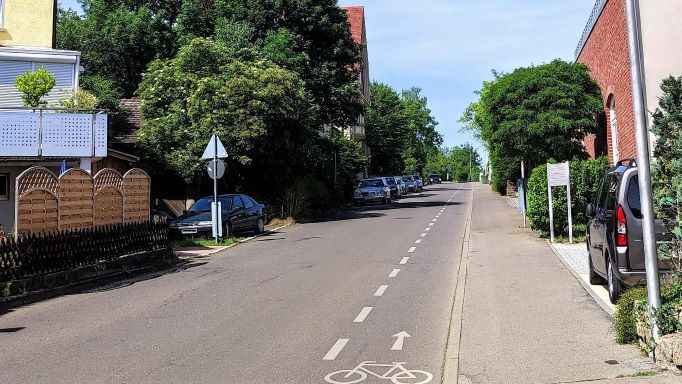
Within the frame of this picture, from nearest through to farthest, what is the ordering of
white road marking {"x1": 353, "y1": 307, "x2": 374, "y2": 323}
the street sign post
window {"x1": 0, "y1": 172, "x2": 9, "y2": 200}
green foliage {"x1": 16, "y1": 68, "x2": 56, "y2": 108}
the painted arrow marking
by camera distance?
the painted arrow marking < white road marking {"x1": 353, "y1": 307, "x2": 374, "y2": 323} < the street sign post < green foliage {"x1": 16, "y1": 68, "x2": 56, "y2": 108} < window {"x1": 0, "y1": 172, "x2": 9, "y2": 200}

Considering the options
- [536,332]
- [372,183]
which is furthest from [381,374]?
[372,183]

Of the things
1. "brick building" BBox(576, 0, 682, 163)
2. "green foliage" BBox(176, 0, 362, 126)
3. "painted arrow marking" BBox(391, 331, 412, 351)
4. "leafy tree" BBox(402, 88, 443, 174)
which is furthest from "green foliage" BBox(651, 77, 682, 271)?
"leafy tree" BBox(402, 88, 443, 174)

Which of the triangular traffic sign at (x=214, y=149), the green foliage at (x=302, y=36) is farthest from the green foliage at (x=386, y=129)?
the triangular traffic sign at (x=214, y=149)

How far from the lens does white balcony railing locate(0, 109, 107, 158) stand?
19625mm

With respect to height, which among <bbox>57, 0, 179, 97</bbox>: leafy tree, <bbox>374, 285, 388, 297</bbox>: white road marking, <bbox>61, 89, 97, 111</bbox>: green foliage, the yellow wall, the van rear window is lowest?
<bbox>374, 285, 388, 297</bbox>: white road marking

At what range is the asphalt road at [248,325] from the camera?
20.4 ft

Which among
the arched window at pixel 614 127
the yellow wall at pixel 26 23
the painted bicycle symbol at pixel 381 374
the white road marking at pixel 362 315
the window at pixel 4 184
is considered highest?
the yellow wall at pixel 26 23

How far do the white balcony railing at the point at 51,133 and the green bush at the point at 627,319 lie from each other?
688 inches

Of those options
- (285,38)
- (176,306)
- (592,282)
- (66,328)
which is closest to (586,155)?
(285,38)

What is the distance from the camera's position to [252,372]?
6098 millimetres

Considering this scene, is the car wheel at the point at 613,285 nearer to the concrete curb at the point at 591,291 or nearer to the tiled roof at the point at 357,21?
the concrete curb at the point at 591,291

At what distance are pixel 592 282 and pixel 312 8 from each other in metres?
25.8

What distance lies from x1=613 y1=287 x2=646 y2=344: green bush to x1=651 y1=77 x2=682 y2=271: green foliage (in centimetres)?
78

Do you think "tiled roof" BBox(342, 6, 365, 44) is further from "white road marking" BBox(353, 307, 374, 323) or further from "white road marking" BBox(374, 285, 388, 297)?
"white road marking" BBox(353, 307, 374, 323)
